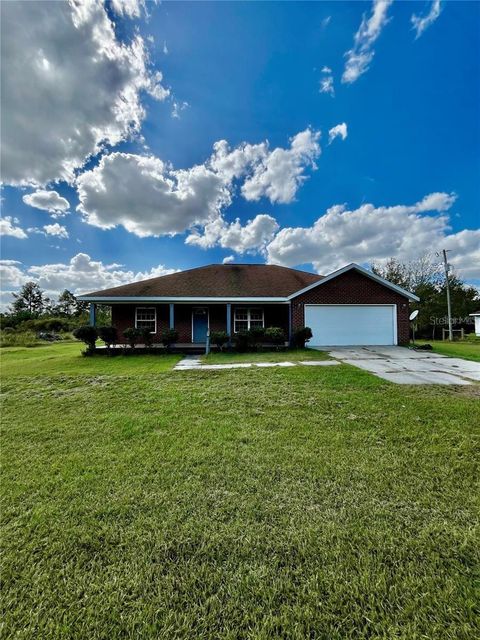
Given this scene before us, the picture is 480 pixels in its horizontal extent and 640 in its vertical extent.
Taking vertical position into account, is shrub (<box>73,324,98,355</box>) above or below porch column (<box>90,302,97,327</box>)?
below

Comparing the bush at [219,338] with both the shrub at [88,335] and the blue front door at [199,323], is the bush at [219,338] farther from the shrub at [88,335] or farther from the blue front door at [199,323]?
the shrub at [88,335]

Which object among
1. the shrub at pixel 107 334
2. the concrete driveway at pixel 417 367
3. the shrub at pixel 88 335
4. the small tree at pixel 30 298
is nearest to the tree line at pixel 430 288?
the concrete driveway at pixel 417 367

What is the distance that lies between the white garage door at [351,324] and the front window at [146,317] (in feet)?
26.9

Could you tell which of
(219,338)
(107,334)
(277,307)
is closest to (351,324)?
(277,307)

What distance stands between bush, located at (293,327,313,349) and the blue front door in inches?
199

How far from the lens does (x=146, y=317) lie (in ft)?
47.3

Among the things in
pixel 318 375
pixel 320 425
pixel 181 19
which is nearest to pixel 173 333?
pixel 318 375

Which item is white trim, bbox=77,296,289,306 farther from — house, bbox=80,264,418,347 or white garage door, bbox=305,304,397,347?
white garage door, bbox=305,304,397,347

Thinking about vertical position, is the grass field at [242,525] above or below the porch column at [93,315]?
below

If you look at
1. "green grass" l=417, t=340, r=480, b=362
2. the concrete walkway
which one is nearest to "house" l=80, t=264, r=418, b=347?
"green grass" l=417, t=340, r=480, b=362

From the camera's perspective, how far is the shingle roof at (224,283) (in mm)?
13531

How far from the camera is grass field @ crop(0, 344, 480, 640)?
1417mm

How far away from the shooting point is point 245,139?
14.0 metres

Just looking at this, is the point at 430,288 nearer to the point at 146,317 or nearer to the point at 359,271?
the point at 359,271
